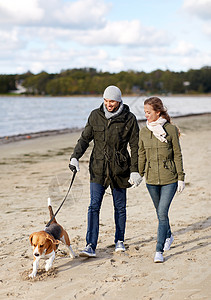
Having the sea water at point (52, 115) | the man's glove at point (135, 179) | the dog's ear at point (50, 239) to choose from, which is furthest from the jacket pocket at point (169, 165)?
the sea water at point (52, 115)

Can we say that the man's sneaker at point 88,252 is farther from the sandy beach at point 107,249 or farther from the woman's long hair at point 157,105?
the woman's long hair at point 157,105

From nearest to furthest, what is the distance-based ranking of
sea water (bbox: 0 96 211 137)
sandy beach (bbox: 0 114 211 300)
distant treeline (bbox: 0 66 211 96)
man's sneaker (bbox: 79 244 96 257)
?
sandy beach (bbox: 0 114 211 300) → man's sneaker (bbox: 79 244 96 257) → sea water (bbox: 0 96 211 137) → distant treeline (bbox: 0 66 211 96)

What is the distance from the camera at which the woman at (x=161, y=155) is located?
407cm

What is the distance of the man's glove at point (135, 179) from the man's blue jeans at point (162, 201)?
126 millimetres

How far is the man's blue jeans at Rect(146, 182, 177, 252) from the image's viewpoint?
13.5 ft

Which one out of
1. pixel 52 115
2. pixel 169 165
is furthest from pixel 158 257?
pixel 52 115

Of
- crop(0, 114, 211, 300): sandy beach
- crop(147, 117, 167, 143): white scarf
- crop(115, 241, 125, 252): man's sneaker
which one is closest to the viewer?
crop(0, 114, 211, 300): sandy beach

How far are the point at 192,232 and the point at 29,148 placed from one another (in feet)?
39.1

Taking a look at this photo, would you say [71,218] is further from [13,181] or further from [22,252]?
[13,181]

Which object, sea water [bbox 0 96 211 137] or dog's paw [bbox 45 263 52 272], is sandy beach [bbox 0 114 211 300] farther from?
sea water [bbox 0 96 211 137]

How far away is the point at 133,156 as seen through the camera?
4.37 meters

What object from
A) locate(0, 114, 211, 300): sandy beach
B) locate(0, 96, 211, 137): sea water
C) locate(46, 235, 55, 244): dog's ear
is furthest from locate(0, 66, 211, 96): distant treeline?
locate(46, 235, 55, 244): dog's ear

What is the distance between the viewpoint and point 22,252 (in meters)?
4.59

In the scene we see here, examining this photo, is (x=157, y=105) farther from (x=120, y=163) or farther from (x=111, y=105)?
(x=120, y=163)
